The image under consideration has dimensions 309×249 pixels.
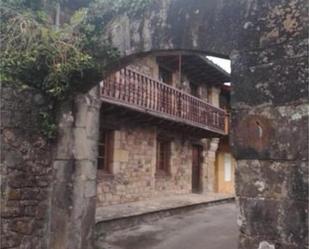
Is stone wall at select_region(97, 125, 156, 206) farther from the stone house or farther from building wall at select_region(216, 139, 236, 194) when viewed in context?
building wall at select_region(216, 139, 236, 194)

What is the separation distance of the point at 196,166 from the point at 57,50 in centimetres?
1103

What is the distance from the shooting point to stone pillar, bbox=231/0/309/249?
8.87 ft

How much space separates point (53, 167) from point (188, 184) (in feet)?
30.8

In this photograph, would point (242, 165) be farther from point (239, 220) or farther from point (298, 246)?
point (298, 246)

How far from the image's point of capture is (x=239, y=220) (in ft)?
9.62

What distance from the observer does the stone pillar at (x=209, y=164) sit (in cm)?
1488

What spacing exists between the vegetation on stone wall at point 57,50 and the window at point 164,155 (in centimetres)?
786

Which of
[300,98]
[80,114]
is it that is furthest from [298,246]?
[80,114]

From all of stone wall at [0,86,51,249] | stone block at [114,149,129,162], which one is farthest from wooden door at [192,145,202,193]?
stone wall at [0,86,51,249]

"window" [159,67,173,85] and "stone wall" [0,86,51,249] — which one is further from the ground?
"window" [159,67,173,85]

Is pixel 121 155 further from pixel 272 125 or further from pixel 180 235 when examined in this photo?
pixel 272 125

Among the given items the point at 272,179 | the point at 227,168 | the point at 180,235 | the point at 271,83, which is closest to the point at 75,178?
the point at 272,179

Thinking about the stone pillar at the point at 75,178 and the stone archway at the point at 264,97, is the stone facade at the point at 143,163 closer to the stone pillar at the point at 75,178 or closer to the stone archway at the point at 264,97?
the stone pillar at the point at 75,178

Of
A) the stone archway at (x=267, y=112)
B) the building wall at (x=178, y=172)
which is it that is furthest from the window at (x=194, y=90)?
the stone archway at (x=267, y=112)
